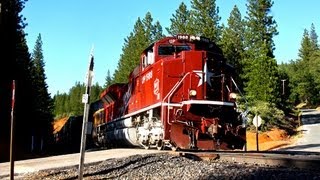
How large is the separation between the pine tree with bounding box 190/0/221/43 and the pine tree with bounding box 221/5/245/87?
84.0 inches

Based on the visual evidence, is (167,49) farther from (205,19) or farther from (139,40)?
(139,40)

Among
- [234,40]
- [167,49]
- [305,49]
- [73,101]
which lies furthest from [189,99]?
[73,101]

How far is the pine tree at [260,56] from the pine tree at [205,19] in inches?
233

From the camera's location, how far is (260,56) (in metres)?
54.9

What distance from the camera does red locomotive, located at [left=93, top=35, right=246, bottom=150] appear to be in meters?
15.4

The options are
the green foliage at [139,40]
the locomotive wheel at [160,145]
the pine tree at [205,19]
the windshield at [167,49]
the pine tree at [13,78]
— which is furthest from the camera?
the green foliage at [139,40]

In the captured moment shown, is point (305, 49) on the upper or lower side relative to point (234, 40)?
upper

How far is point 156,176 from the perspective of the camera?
9828mm

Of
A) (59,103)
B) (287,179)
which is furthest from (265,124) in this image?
(59,103)

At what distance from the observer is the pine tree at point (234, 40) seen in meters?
54.9

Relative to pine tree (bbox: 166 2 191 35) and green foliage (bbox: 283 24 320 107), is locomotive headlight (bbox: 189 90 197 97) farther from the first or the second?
green foliage (bbox: 283 24 320 107)

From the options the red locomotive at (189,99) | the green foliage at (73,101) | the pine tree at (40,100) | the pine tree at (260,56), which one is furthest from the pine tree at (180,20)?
the green foliage at (73,101)

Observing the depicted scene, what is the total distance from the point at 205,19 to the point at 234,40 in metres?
13.7

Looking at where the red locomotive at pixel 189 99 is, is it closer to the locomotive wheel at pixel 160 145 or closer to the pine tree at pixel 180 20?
the locomotive wheel at pixel 160 145
